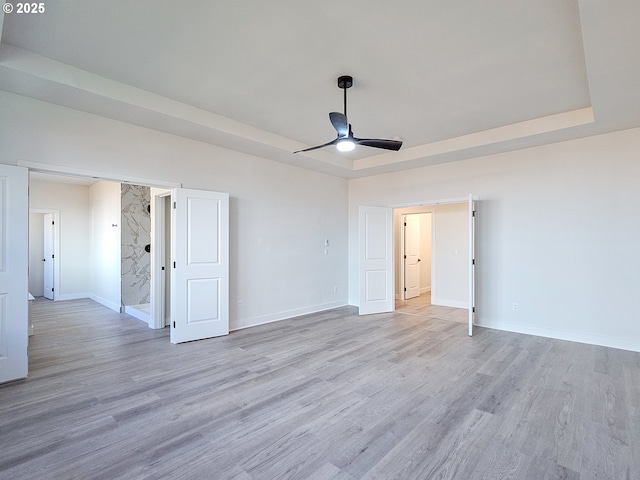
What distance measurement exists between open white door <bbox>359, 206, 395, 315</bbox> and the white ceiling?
218cm

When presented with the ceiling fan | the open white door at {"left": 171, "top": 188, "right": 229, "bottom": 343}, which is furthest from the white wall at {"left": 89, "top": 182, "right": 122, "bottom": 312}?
the ceiling fan

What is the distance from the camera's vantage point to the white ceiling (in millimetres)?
2330

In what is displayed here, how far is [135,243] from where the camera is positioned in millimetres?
6566

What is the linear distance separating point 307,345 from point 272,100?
3.21 metres

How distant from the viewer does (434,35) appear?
258 cm

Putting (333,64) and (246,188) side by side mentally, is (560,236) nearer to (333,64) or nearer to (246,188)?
(333,64)

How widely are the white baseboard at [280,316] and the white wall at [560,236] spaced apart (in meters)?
2.89

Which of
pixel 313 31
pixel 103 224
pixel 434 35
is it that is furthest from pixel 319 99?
pixel 103 224

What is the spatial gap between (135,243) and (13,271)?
3.49 metres

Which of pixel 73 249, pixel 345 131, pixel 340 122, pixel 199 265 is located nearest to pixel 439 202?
pixel 345 131

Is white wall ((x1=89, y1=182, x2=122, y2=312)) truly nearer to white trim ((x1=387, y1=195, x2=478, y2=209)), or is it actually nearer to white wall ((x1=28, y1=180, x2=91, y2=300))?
white wall ((x1=28, y1=180, x2=91, y2=300))

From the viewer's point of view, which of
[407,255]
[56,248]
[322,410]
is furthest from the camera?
[407,255]

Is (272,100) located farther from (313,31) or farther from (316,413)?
(316,413)

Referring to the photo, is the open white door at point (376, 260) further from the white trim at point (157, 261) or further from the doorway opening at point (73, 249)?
the doorway opening at point (73, 249)
